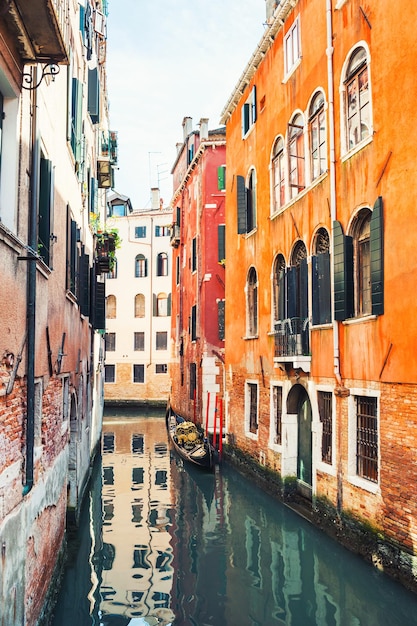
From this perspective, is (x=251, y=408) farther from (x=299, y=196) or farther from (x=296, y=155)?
(x=296, y=155)

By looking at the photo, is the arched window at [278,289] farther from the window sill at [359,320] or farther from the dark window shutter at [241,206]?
the window sill at [359,320]

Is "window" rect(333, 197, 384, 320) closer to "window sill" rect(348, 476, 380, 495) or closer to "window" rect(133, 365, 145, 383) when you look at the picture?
"window sill" rect(348, 476, 380, 495)

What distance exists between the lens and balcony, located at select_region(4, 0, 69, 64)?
4.41 metres

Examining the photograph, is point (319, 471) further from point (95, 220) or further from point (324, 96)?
point (95, 220)

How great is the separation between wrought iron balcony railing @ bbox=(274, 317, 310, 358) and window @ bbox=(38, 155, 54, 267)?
18.3ft

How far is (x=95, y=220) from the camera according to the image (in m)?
14.9

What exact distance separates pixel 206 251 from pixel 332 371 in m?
11.7

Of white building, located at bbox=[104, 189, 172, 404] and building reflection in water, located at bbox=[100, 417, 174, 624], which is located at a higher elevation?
white building, located at bbox=[104, 189, 172, 404]

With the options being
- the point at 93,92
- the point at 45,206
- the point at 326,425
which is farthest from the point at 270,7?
the point at 45,206

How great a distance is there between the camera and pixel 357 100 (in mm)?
9242

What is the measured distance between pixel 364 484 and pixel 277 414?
4394mm

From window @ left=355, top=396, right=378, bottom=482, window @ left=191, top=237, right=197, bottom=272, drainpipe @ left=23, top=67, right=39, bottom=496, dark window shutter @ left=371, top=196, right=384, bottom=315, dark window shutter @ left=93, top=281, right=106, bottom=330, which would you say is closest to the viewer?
drainpipe @ left=23, top=67, right=39, bottom=496

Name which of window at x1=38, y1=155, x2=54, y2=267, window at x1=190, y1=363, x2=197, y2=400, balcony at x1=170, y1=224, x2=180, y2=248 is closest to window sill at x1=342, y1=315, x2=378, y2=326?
window at x1=38, y1=155, x2=54, y2=267

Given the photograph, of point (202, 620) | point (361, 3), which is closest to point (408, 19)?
point (361, 3)
